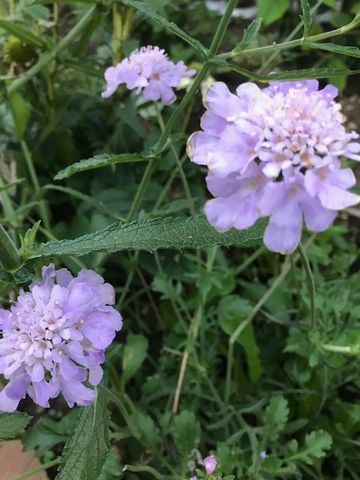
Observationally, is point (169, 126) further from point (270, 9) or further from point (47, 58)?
point (270, 9)

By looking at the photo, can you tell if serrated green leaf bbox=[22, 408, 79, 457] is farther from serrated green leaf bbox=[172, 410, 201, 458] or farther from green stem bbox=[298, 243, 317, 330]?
green stem bbox=[298, 243, 317, 330]

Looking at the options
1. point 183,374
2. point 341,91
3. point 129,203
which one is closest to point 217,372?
point 183,374

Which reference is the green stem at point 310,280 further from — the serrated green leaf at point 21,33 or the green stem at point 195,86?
the serrated green leaf at point 21,33

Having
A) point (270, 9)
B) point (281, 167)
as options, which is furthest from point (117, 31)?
point (281, 167)

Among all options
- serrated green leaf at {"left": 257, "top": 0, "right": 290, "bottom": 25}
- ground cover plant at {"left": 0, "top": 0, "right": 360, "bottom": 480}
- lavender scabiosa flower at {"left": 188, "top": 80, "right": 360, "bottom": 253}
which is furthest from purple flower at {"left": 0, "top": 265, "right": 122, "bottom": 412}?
serrated green leaf at {"left": 257, "top": 0, "right": 290, "bottom": 25}

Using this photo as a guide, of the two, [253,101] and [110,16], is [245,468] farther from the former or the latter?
[110,16]
